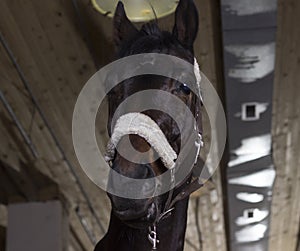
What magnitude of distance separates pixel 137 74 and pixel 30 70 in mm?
2609

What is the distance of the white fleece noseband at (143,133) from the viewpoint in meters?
1.59

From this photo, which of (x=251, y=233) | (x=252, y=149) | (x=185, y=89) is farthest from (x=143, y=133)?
(x=251, y=233)

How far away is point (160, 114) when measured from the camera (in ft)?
5.54

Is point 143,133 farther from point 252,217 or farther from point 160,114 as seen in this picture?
point 252,217

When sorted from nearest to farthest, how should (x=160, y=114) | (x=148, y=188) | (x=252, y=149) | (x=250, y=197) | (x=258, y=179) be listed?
(x=148, y=188), (x=160, y=114), (x=252, y=149), (x=258, y=179), (x=250, y=197)

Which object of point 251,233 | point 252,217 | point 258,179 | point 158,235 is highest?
point 158,235

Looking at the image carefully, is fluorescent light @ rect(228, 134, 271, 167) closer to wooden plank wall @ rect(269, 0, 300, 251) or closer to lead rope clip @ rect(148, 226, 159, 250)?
wooden plank wall @ rect(269, 0, 300, 251)

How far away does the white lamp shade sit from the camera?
2768mm

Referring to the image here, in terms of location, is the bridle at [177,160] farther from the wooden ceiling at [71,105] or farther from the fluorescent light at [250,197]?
the fluorescent light at [250,197]

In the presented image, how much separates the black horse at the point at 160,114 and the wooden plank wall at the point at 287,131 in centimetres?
208

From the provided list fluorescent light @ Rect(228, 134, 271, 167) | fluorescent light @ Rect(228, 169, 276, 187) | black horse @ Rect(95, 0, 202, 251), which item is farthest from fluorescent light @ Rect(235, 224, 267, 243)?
black horse @ Rect(95, 0, 202, 251)

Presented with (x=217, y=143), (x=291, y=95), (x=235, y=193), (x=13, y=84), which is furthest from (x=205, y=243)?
(x=13, y=84)

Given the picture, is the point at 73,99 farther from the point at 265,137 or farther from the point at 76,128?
the point at 265,137

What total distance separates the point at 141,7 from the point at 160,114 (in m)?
1.30
